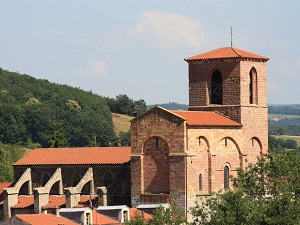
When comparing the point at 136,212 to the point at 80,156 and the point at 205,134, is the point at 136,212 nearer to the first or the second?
the point at 205,134

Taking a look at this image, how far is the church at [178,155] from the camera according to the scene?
282 ft

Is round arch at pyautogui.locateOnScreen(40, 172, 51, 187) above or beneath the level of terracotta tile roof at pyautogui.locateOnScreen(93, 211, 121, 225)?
above

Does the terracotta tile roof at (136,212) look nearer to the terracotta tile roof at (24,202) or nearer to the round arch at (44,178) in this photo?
the terracotta tile roof at (24,202)

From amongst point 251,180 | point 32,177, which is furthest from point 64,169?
point 251,180

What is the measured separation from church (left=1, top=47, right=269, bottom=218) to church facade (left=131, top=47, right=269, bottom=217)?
0.23 ft

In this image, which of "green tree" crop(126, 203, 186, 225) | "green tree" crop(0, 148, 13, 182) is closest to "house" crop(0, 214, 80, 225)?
"green tree" crop(126, 203, 186, 225)

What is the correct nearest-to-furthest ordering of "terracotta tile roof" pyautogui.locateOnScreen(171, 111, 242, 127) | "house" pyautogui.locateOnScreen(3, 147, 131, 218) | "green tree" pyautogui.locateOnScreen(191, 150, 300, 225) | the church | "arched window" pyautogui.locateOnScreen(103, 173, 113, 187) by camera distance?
"green tree" pyautogui.locateOnScreen(191, 150, 300, 225) → the church → "terracotta tile roof" pyautogui.locateOnScreen(171, 111, 242, 127) → "house" pyautogui.locateOnScreen(3, 147, 131, 218) → "arched window" pyautogui.locateOnScreen(103, 173, 113, 187)

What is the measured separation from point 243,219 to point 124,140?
104187 millimetres

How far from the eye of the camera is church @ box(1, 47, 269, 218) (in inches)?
3386

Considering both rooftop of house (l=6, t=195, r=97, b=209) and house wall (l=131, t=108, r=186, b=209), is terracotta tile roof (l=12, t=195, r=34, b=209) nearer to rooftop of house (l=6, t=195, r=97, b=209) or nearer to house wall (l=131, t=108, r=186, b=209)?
rooftop of house (l=6, t=195, r=97, b=209)

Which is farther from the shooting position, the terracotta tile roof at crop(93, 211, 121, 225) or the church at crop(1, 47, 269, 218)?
the church at crop(1, 47, 269, 218)

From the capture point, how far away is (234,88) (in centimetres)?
9231

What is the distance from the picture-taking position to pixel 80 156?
9519cm

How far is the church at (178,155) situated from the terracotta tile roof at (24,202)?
10 centimetres
